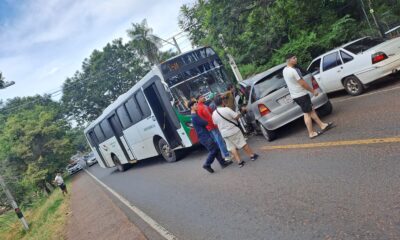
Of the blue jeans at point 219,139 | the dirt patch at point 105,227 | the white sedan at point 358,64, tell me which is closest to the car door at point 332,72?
the white sedan at point 358,64

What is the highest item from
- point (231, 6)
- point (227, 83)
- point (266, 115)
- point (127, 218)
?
point (231, 6)

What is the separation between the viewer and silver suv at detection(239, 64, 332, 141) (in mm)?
9102

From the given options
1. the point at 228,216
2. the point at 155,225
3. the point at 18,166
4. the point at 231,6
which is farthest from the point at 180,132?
the point at 18,166

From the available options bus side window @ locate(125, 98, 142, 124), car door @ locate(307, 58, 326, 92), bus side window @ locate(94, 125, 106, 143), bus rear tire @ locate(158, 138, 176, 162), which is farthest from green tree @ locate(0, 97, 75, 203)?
car door @ locate(307, 58, 326, 92)

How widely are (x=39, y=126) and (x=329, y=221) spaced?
43.2m

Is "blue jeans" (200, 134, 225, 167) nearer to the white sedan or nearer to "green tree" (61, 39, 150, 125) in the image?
the white sedan

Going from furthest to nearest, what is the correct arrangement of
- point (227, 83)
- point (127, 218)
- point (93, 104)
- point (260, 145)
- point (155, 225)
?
1. point (93, 104)
2. point (227, 83)
3. point (260, 145)
4. point (127, 218)
5. point (155, 225)

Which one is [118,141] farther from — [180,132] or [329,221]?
[329,221]

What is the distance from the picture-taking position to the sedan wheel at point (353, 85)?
10.9m

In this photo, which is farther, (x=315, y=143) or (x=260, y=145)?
(x=260, y=145)

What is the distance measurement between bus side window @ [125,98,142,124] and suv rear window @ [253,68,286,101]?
6.18 metres

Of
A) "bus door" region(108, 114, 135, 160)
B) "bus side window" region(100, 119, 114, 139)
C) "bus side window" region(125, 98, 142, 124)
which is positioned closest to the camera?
"bus side window" region(125, 98, 142, 124)

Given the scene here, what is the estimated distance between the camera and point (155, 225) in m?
7.55

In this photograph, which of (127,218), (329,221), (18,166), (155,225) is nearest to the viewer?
(329,221)
